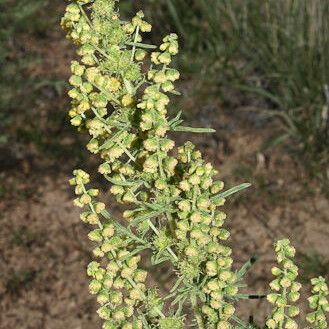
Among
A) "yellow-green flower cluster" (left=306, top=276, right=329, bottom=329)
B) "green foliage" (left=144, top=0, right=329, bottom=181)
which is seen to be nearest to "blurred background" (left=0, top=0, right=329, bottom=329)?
"green foliage" (left=144, top=0, right=329, bottom=181)

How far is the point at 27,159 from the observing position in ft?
13.8

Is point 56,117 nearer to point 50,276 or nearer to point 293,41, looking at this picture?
point 50,276

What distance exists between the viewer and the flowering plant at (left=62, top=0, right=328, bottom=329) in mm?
1359

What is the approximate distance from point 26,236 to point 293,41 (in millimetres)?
1901

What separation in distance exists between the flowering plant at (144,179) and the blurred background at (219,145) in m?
1.90

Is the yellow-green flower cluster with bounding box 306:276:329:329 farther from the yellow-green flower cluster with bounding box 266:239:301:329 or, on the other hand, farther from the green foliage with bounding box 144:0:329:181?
the green foliage with bounding box 144:0:329:181

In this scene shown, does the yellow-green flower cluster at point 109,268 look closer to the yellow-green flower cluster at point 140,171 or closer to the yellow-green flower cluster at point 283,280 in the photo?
the yellow-green flower cluster at point 140,171

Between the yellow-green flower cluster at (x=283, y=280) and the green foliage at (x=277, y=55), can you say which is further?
the green foliage at (x=277, y=55)

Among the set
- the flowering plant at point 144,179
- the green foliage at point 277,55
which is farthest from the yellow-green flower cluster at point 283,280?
the green foliage at point 277,55

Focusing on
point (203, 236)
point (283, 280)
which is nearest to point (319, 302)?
point (283, 280)

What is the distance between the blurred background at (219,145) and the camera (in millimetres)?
3562

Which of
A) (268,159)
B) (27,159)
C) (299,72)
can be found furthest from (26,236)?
(299,72)

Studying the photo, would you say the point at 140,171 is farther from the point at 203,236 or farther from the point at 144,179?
the point at 203,236

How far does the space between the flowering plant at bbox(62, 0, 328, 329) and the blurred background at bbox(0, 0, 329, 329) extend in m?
1.90
